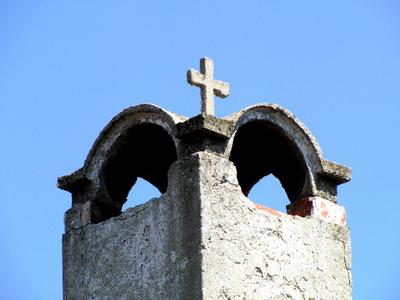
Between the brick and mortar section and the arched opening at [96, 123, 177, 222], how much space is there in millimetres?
11

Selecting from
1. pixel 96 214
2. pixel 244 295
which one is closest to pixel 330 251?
pixel 244 295

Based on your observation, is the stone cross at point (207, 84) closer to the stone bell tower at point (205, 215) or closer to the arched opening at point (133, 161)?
the stone bell tower at point (205, 215)

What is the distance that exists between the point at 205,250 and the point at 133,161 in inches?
63.7

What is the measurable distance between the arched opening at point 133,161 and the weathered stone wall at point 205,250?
1.21ft

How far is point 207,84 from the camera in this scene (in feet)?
28.3

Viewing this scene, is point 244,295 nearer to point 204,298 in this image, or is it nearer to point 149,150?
point 204,298

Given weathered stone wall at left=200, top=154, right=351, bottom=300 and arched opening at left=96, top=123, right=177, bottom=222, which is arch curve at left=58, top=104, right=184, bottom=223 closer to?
arched opening at left=96, top=123, right=177, bottom=222

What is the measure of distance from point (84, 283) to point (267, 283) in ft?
4.69

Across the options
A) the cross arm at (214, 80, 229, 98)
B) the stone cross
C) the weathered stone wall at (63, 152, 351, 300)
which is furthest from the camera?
the cross arm at (214, 80, 229, 98)

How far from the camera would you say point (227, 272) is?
25.9 feet

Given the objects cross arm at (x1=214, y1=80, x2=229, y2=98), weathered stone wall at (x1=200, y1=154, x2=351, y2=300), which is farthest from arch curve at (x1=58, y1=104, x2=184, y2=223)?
weathered stone wall at (x1=200, y1=154, x2=351, y2=300)

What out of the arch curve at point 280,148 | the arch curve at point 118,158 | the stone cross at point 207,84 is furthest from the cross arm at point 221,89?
the arch curve at point 118,158

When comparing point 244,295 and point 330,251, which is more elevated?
point 330,251

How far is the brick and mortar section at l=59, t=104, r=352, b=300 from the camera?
26.1 feet
